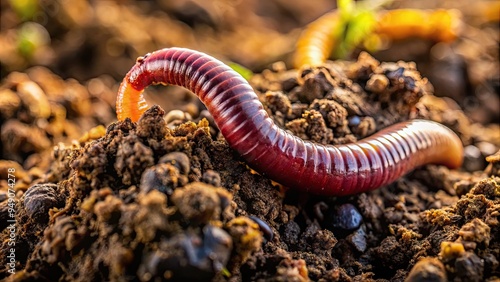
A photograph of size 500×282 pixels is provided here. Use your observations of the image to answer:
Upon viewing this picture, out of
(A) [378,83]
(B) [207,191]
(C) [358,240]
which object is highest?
(A) [378,83]

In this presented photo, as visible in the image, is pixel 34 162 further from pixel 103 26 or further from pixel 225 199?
pixel 225 199

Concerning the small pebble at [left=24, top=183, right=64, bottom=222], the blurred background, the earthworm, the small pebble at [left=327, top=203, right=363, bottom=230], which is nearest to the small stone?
the small pebble at [left=327, top=203, right=363, bottom=230]

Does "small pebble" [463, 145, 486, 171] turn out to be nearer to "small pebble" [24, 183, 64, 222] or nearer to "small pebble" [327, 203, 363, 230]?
"small pebble" [327, 203, 363, 230]

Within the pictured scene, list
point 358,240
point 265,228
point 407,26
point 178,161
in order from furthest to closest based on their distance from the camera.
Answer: point 407,26, point 358,240, point 265,228, point 178,161

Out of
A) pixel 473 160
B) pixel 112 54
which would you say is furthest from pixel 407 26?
pixel 112 54

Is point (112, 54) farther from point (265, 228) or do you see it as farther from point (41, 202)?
point (265, 228)

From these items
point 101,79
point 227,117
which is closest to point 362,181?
point 227,117
